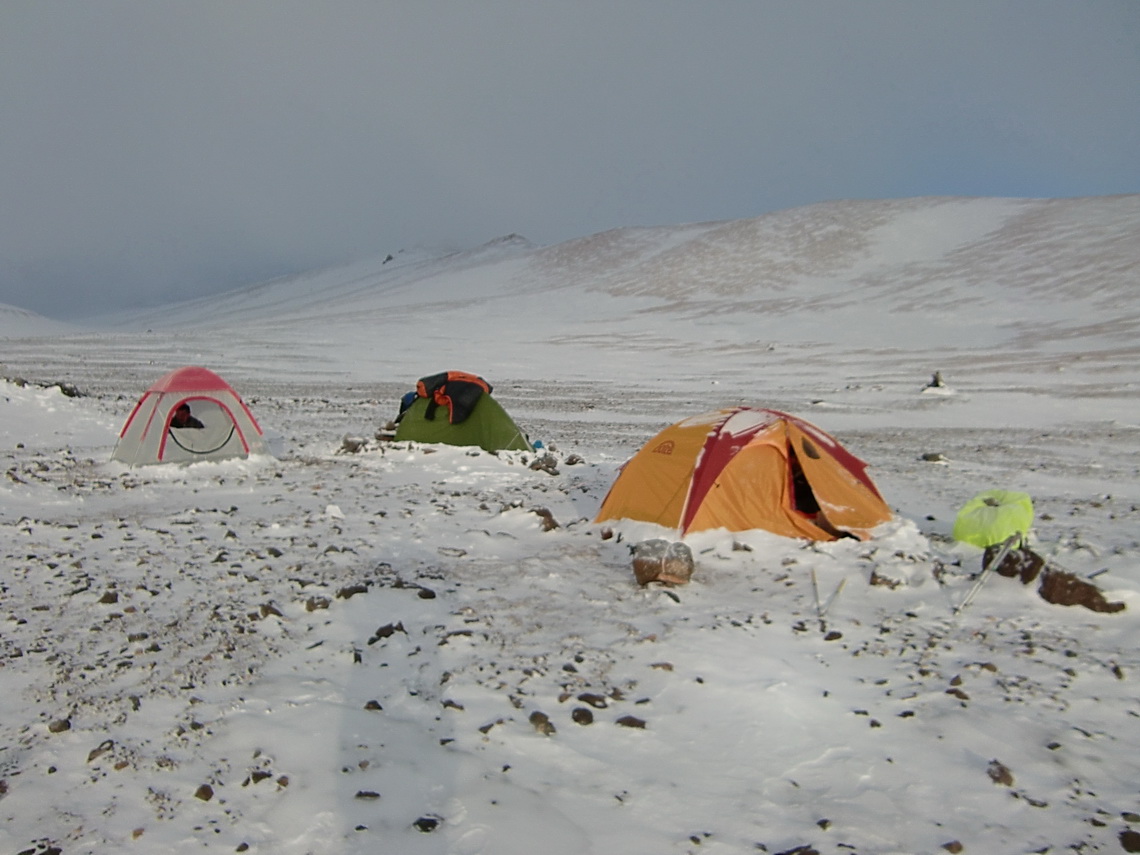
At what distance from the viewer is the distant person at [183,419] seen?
512 inches

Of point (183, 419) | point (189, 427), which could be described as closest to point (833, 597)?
point (189, 427)

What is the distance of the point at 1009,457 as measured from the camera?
16234mm

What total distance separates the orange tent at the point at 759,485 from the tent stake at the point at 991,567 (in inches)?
59.3

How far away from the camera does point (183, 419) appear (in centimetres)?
1306

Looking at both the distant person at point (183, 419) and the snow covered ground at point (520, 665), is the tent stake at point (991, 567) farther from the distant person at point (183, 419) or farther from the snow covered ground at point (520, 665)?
the distant person at point (183, 419)

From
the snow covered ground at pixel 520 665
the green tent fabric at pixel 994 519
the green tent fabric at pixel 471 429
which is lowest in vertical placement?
the snow covered ground at pixel 520 665

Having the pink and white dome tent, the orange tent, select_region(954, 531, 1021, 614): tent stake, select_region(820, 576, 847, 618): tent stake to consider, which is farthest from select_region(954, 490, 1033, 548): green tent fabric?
the pink and white dome tent

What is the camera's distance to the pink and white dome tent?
12.7 meters

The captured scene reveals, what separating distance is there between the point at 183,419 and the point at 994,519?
42.0 ft

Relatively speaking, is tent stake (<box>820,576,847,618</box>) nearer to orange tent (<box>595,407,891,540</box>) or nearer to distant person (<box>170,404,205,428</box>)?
orange tent (<box>595,407,891,540</box>)

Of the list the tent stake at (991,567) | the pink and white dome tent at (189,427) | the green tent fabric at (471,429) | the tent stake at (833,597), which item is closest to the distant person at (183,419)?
the pink and white dome tent at (189,427)

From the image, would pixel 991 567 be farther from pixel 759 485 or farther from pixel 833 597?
pixel 759 485

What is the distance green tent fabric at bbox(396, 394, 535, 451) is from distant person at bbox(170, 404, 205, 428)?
3.70 metres

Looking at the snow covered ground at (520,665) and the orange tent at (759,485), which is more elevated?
the orange tent at (759,485)
